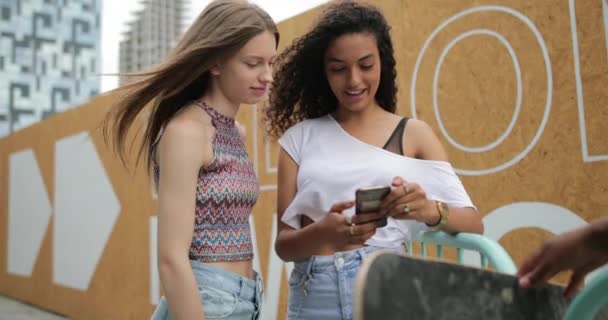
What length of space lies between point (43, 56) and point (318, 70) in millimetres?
45545

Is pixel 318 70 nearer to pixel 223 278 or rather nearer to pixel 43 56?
pixel 223 278

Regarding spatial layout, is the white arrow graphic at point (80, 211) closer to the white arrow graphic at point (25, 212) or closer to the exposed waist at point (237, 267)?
the white arrow graphic at point (25, 212)

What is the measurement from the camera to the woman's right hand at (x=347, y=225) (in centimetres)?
108

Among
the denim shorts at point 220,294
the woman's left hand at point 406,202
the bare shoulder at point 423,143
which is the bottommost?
the denim shorts at point 220,294

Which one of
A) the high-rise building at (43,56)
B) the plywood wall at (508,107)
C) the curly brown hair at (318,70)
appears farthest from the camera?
the high-rise building at (43,56)

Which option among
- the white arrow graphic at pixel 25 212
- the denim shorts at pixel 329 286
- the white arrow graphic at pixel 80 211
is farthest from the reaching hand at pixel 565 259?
the white arrow graphic at pixel 25 212

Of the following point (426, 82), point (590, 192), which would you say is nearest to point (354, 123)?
point (590, 192)

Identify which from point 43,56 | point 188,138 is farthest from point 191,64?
point 43,56

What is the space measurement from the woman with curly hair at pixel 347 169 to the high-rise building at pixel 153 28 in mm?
66652

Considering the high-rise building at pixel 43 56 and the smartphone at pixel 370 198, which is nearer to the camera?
the smartphone at pixel 370 198

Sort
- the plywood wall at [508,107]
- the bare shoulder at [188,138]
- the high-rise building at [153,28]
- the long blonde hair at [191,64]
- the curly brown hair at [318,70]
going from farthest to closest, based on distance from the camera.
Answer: the high-rise building at [153,28]
the plywood wall at [508,107]
the curly brown hair at [318,70]
the long blonde hair at [191,64]
the bare shoulder at [188,138]

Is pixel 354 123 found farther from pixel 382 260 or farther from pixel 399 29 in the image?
pixel 399 29

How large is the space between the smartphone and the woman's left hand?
0.05ft

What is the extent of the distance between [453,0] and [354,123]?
1727 millimetres
